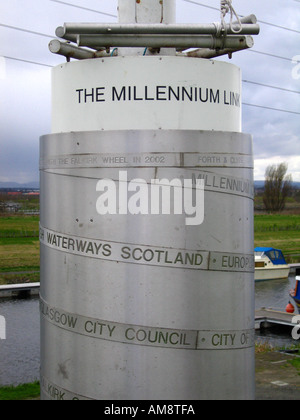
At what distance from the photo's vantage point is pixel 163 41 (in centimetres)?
382

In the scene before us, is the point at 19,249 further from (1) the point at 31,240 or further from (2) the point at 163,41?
(2) the point at 163,41

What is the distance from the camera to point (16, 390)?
38.1 ft

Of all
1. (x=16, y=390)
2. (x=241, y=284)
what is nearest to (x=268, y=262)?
(x=16, y=390)

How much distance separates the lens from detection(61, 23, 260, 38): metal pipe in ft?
12.1

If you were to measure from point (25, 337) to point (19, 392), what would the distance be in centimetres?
933

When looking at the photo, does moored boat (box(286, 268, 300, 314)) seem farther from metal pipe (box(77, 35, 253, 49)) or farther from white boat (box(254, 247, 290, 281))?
metal pipe (box(77, 35, 253, 49))

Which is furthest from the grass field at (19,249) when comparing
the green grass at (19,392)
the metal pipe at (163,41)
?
the metal pipe at (163,41)

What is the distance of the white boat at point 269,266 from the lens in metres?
34.8


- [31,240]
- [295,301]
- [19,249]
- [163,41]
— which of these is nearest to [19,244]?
[31,240]

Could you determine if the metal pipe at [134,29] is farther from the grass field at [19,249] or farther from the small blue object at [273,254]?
the small blue object at [273,254]

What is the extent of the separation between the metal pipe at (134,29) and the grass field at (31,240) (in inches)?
1224

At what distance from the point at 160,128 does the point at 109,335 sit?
4.40 ft

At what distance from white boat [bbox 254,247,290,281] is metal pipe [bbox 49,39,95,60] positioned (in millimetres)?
31130
